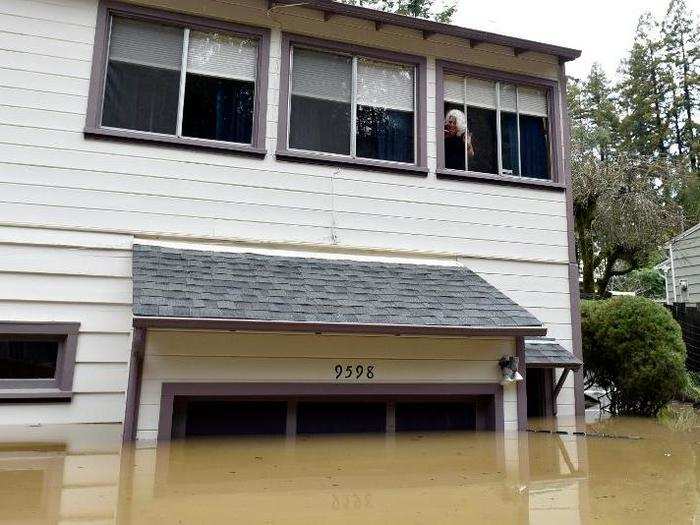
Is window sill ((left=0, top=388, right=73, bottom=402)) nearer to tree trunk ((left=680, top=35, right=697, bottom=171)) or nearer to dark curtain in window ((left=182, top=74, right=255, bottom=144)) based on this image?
dark curtain in window ((left=182, top=74, right=255, bottom=144))

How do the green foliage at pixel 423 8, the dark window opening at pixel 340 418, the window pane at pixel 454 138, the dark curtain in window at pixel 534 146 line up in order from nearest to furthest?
the dark window opening at pixel 340 418, the window pane at pixel 454 138, the dark curtain in window at pixel 534 146, the green foliage at pixel 423 8

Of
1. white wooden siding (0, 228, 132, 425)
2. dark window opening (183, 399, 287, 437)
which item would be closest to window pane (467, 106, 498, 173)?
dark window opening (183, 399, 287, 437)

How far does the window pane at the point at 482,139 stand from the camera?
24.5ft

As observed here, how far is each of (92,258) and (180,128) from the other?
5.83 ft

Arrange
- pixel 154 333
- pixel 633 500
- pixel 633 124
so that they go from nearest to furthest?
pixel 633 500 → pixel 154 333 → pixel 633 124

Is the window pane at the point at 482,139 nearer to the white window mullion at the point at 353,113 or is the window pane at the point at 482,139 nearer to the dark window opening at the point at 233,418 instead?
the white window mullion at the point at 353,113

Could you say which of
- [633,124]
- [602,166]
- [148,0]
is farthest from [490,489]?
[633,124]

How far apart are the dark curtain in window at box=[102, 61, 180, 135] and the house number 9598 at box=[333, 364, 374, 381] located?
3.33m

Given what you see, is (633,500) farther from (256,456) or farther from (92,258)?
(92,258)

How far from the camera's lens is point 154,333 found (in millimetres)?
4961

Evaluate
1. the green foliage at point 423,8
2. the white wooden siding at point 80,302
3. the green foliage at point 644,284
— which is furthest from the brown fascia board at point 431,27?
the green foliage at point 644,284

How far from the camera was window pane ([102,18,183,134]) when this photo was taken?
621 cm

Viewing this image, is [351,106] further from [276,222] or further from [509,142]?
[509,142]

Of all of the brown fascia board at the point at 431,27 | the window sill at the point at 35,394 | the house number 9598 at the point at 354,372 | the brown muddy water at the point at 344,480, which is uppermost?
the brown fascia board at the point at 431,27
